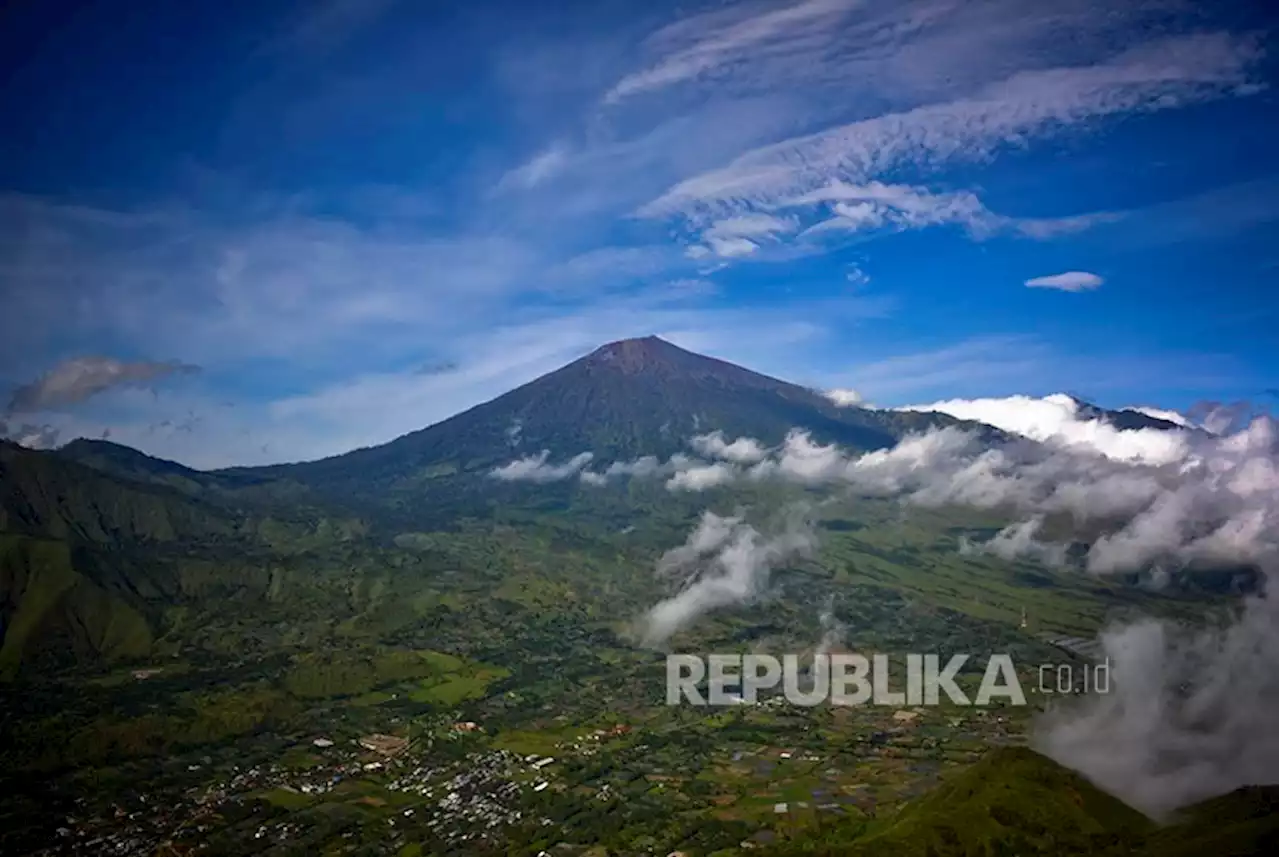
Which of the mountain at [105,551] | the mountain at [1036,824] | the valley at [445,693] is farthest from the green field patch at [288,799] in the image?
the mountain at [105,551]

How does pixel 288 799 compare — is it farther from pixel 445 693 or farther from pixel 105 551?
pixel 105 551

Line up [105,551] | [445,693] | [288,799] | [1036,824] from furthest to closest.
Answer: [105,551]
[445,693]
[288,799]
[1036,824]

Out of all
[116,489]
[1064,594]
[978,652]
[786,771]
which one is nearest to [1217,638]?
[978,652]

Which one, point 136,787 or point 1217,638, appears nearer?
point 136,787

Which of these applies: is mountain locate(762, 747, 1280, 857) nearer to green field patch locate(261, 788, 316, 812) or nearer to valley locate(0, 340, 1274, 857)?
valley locate(0, 340, 1274, 857)

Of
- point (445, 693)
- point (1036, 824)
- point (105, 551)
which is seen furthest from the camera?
point (105, 551)

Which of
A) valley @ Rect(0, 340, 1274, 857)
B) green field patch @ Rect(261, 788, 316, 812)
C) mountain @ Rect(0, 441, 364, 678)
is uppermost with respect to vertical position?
mountain @ Rect(0, 441, 364, 678)

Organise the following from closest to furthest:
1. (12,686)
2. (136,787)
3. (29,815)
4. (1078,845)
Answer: (1078,845), (29,815), (136,787), (12,686)

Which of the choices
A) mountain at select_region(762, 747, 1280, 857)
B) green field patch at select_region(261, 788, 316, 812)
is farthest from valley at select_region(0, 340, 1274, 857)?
green field patch at select_region(261, 788, 316, 812)

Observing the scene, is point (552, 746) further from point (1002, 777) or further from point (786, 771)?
point (1002, 777)

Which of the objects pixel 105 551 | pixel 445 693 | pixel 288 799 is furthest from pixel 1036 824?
pixel 105 551

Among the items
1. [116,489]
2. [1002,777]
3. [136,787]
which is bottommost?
[136,787]
